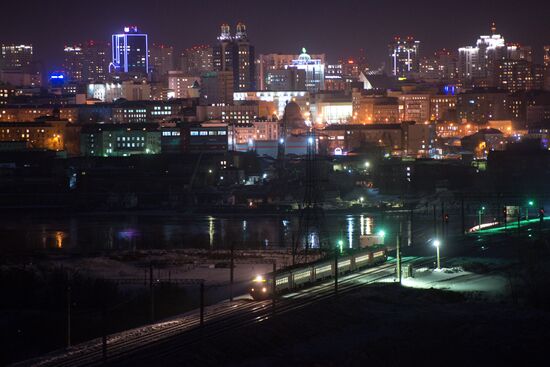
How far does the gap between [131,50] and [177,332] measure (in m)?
51.2

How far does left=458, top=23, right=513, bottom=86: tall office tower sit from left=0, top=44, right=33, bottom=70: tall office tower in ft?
75.8

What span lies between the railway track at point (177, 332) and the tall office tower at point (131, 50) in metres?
48.9

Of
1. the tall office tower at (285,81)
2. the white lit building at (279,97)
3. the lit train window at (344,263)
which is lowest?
the lit train window at (344,263)

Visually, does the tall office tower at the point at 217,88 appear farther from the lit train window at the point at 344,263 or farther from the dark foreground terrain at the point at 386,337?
the dark foreground terrain at the point at 386,337

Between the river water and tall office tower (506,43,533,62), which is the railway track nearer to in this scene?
the river water

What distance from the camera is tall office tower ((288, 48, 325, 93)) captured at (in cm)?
5212

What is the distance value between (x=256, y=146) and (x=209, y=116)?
20.8ft

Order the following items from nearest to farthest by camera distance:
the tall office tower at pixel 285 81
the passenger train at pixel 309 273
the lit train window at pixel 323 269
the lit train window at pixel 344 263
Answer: the passenger train at pixel 309 273 < the lit train window at pixel 323 269 < the lit train window at pixel 344 263 < the tall office tower at pixel 285 81

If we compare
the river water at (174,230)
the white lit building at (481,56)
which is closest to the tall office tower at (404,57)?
the white lit building at (481,56)

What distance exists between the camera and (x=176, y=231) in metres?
19.8

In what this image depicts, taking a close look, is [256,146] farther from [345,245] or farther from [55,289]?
[55,289]

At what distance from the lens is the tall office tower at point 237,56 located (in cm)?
4759

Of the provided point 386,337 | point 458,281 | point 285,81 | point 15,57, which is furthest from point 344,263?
point 15,57

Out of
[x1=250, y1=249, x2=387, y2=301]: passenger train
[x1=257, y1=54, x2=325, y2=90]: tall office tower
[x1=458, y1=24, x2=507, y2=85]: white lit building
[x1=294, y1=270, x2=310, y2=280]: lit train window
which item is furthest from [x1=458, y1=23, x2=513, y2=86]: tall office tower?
[x1=294, y1=270, x2=310, y2=280]: lit train window
